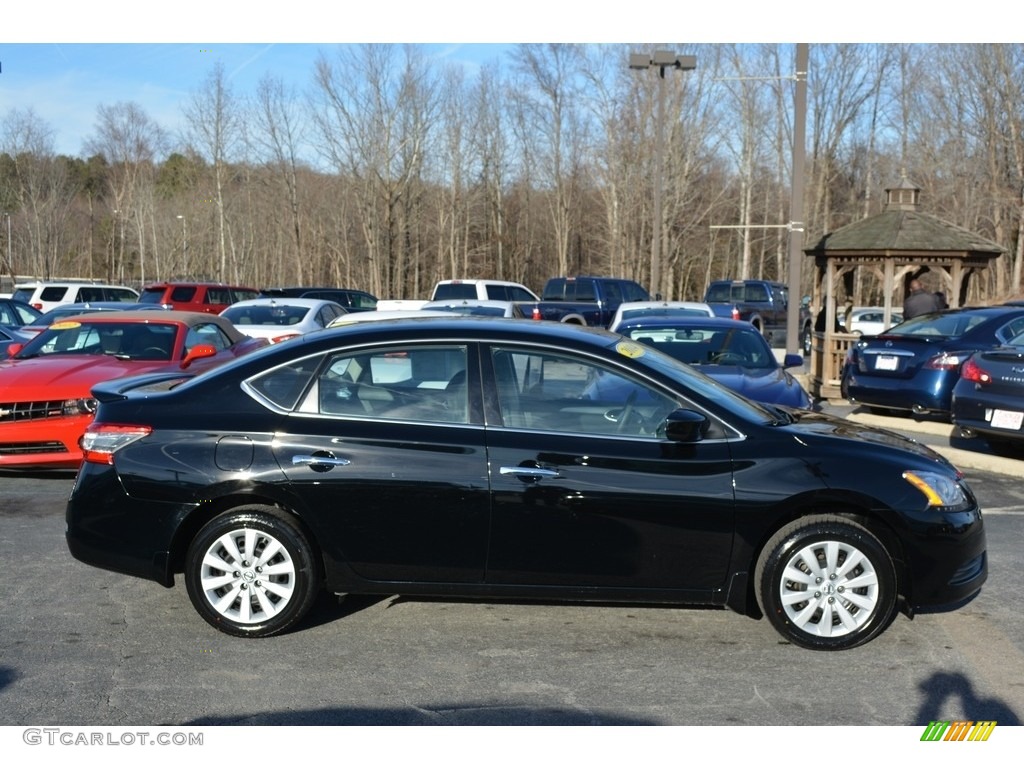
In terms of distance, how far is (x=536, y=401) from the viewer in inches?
213

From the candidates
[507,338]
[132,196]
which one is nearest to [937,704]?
[507,338]

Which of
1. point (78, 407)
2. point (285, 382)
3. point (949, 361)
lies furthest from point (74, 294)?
point (285, 382)

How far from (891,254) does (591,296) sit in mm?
11027

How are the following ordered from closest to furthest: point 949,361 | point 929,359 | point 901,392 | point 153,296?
point 949,361, point 929,359, point 901,392, point 153,296

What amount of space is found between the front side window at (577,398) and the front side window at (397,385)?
0.24 m

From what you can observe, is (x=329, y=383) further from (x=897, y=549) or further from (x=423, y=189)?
(x=423, y=189)

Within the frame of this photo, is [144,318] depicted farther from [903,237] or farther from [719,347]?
[903,237]

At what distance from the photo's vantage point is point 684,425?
521 centimetres

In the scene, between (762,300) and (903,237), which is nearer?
(903,237)

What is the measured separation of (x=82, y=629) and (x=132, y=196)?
54116mm

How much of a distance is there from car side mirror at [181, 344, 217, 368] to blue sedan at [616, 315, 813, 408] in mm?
4189

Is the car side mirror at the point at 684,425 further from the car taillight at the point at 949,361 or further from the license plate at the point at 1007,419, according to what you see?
the car taillight at the point at 949,361

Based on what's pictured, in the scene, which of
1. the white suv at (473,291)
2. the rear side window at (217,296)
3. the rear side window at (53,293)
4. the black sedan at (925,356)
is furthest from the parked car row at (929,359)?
the rear side window at (53,293)

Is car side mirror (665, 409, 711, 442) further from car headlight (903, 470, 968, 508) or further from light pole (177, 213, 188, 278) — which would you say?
light pole (177, 213, 188, 278)
